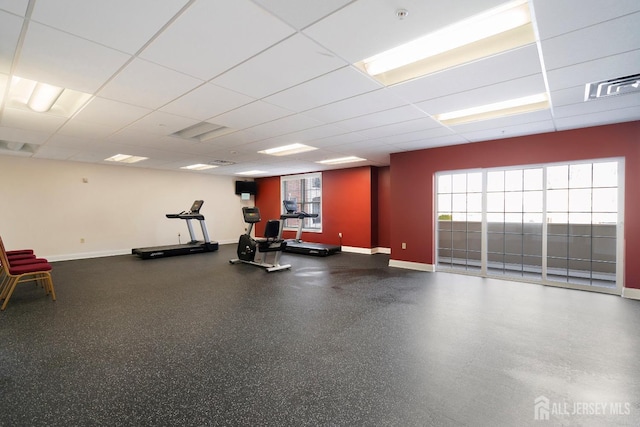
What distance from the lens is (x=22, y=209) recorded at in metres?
6.62

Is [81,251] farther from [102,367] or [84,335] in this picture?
[102,367]

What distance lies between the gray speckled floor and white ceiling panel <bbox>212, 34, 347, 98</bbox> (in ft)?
8.40

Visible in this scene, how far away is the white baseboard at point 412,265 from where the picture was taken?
19.4 feet

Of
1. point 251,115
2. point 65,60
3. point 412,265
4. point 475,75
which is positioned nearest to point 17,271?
point 65,60

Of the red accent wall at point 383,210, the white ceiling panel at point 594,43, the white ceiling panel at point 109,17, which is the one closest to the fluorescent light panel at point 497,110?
the white ceiling panel at point 594,43

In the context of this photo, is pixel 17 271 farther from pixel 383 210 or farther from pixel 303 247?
pixel 383 210

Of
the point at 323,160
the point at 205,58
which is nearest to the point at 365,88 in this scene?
the point at 205,58

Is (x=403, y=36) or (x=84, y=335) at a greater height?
(x=403, y=36)

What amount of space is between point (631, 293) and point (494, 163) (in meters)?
2.69

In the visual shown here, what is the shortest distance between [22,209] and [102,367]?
6.88m

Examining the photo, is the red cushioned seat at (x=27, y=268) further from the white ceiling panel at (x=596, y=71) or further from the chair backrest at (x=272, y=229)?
the white ceiling panel at (x=596, y=71)

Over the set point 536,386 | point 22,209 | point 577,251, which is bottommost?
point 536,386

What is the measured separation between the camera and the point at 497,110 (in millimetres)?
4020

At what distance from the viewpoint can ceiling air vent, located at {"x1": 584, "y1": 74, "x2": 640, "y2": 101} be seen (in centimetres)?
277
